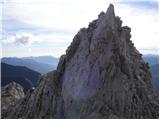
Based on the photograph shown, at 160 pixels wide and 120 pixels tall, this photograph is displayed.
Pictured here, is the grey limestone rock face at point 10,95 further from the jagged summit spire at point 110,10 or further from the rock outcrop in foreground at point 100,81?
the jagged summit spire at point 110,10

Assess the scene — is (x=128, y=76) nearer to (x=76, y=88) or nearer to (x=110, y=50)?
(x=110, y=50)

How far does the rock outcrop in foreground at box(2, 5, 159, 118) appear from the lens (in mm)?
26641

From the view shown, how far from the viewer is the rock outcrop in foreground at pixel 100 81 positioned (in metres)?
26.6

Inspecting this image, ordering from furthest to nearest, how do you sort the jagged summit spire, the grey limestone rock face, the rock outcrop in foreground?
the grey limestone rock face < the jagged summit spire < the rock outcrop in foreground

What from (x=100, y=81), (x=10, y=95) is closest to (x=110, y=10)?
(x=100, y=81)

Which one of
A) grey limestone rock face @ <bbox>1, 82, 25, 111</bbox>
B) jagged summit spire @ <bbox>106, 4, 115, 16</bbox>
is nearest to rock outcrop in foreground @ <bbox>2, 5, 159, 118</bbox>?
jagged summit spire @ <bbox>106, 4, 115, 16</bbox>

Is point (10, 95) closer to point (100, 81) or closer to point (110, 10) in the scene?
point (100, 81)

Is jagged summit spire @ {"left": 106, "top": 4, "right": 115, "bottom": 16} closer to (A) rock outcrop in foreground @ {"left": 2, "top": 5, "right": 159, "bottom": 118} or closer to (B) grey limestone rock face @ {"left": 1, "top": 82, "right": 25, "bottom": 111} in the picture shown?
(A) rock outcrop in foreground @ {"left": 2, "top": 5, "right": 159, "bottom": 118}

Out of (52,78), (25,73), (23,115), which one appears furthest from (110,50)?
(25,73)

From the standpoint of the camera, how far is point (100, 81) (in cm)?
2712

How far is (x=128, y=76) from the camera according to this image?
2800 centimetres

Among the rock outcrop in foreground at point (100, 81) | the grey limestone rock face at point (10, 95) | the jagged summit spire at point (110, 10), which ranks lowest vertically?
the grey limestone rock face at point (10, 95)

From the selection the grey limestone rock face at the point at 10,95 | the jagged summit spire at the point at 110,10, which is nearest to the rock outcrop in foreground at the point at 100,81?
the jagged summit spire at the point at 110,10

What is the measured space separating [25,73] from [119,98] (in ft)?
435
